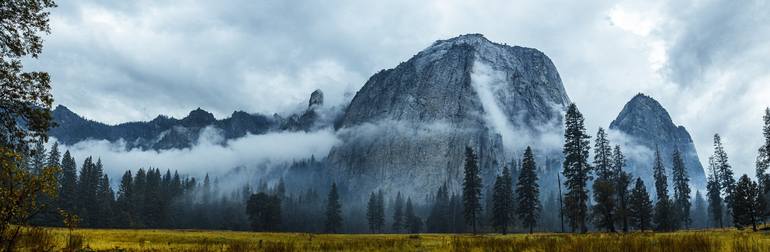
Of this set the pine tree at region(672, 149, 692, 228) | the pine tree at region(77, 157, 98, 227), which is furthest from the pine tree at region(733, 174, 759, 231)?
the pine tree at region(77, 157, 98, 227)

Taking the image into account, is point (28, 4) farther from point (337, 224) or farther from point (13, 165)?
point (337, 224)

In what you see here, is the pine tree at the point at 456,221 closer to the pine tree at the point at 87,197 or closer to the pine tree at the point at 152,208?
the pine tree at the point at 152,208

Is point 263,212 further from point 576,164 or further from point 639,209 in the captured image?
point 639,209

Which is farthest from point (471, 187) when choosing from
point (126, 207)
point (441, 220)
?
point (126, 207)

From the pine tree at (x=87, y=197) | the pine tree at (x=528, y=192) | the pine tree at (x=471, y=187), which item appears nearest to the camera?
the pine tree at (x=528, y=192)

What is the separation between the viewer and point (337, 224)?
122875 mm

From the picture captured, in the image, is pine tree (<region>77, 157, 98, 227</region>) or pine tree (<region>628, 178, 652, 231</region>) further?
pine tree (<region>77, 157, 98, 227</region>)

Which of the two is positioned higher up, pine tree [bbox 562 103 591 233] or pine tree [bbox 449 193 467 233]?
A: pine tree [bbox 562 103 591 233]

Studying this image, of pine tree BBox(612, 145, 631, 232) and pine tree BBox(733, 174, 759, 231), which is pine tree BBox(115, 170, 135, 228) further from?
pine tree BBox(733, 174, 759, 231)

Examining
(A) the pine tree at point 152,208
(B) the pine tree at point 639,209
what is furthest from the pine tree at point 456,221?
(A) the pine tree at point 152,208

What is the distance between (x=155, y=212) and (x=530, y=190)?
267 ft

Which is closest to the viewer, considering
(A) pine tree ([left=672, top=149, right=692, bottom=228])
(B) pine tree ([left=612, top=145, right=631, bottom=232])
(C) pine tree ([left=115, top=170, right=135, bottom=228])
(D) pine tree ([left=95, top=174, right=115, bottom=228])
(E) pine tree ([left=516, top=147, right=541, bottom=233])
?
(B) pine tree ([left=612, top=145, right=631, bottom=232])

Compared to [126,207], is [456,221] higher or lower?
lower

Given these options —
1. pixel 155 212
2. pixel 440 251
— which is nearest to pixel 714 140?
pixel 440 251
